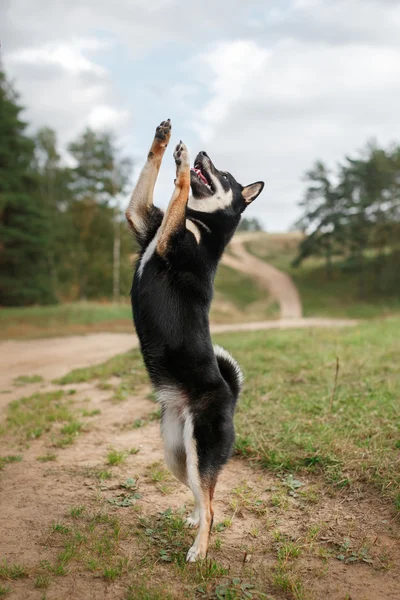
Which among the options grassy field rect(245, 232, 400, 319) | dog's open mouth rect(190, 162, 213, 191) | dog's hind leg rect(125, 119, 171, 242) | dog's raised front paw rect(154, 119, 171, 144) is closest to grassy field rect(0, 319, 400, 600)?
dog's hind leg rect(125, 119, 171, 242)

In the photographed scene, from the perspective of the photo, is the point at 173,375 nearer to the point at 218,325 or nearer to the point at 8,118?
the point at 218,325

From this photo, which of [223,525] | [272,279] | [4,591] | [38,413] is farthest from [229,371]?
[272,279]

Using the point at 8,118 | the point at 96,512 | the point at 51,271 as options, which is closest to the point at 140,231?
the point at 96,512

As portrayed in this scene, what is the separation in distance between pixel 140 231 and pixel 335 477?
2.81m

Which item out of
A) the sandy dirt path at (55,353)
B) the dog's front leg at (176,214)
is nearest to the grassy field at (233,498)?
the dog's front leg at (176,214)

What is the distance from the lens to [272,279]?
35688 mm

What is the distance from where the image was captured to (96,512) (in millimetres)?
3891

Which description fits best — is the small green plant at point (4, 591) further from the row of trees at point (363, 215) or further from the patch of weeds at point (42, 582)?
the row of trees at point (363, 215)

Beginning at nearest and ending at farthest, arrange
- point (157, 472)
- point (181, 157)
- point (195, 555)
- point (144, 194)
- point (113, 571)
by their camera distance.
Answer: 1. point (113, 571)
2. point (195, 555)
3. point (181, 157)
4. point (144, 194)
5. point (157, 472)

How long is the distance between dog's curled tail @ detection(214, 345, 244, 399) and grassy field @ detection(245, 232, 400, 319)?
76.7 ft

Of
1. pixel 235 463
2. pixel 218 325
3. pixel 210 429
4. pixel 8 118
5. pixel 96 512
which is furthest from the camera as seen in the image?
pixel 8 118

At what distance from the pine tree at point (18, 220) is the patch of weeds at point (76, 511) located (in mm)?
20958

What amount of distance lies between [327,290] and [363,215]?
5603mm

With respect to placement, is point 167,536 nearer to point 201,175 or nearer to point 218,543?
point 218,543
